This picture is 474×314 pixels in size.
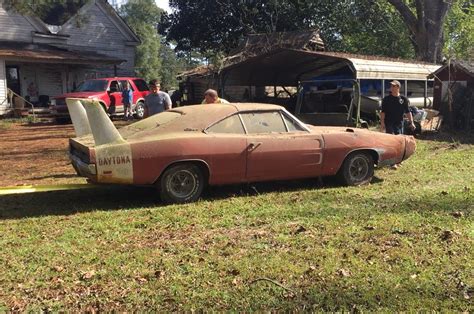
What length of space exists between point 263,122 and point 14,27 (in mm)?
22150

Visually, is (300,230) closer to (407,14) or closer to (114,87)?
(114,87)

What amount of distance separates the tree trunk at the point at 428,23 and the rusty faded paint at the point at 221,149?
2039 centimetres

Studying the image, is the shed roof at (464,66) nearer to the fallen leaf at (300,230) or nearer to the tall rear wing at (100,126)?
the fallen leaf at (300,230)

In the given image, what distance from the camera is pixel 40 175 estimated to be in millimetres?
8961

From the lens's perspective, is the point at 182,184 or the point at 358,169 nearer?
the point at 182,184

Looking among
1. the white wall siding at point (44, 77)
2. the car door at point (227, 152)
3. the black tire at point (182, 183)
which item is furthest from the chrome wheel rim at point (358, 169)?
the white wall siding at point (44, 77)

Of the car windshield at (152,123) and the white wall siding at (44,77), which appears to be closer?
the car windshield at (152,123)

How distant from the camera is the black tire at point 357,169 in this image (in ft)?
25.2

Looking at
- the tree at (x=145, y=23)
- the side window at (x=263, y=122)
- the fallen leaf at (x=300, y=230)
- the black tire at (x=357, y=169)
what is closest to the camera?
the fallen leaf at (x=300, y=230)

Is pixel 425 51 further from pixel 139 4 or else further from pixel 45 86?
pixel 139 4

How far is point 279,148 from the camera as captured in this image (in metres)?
7.08

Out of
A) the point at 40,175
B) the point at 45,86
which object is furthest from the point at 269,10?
the point at 40,175

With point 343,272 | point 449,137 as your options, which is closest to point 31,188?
point 343,272

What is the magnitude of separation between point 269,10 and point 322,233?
103 ft
